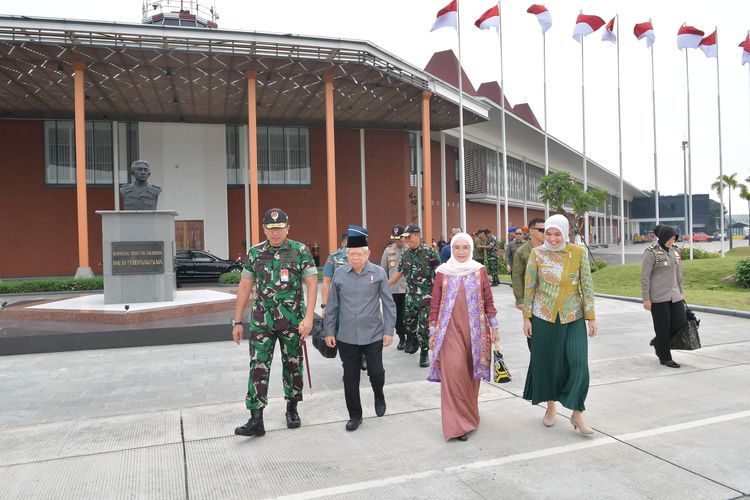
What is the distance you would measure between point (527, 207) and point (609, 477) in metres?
41.2

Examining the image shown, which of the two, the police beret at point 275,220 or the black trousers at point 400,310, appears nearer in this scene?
the police beret at point 275,220

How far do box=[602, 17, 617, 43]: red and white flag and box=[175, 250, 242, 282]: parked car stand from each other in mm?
17628

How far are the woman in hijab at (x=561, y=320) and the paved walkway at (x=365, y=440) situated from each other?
1.12 feet

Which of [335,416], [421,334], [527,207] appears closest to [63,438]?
[335,416]

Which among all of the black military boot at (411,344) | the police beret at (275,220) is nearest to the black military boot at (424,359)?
the black military boot at (411,344)

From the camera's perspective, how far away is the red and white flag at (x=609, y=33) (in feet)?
77.0

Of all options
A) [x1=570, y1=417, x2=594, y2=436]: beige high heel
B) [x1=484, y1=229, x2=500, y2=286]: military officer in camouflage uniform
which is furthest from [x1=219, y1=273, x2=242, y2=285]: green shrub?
[x1=570, y1=417, x2=594, y2=436]: beige high heel

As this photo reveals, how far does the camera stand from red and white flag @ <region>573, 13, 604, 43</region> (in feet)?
73.5

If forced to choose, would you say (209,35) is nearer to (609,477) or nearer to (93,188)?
(93,188)

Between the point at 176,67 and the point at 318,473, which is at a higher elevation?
the point at 176,67

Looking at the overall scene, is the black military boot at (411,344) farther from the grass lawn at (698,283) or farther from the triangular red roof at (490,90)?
the triangular red roof at (490,90)

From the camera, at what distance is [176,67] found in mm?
19078

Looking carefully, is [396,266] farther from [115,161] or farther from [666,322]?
[115,161]

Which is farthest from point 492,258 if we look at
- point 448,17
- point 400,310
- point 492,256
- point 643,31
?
→ point 643,31
